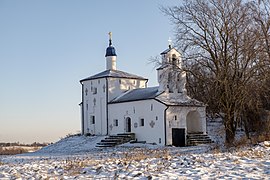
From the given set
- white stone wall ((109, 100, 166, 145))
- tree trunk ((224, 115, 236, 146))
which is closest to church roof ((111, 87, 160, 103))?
→ white stone wall ((109, 100, 166, 145))

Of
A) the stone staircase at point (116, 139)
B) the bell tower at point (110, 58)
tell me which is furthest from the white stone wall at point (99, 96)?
the stone staircase at point (116, 139)

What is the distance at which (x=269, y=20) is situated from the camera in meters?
27.2

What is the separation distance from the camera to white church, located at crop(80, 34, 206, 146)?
3759 centimetres

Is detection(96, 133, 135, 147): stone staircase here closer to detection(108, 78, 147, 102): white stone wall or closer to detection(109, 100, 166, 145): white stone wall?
detection(109, 100, 166, 145): white stone wall

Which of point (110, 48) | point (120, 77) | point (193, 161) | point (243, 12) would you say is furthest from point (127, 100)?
point (193, 161)

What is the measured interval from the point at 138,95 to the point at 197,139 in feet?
22.5

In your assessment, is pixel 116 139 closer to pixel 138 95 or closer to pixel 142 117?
pixel 142 117

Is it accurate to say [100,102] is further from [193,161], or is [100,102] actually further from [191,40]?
[193,161]

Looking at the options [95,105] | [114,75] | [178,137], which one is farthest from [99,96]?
[178,137]

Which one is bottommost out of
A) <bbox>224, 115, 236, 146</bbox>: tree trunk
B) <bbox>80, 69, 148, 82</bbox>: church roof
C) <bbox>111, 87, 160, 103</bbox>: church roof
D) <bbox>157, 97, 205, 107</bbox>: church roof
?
<bbox>224, 115, 236, 146</bbox>: tree trunk

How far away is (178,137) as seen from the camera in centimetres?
3800

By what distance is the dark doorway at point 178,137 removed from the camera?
37.7 metres

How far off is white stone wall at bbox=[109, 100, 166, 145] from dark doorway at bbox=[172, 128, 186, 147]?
1.05 meters

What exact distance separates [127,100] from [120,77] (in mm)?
3967
